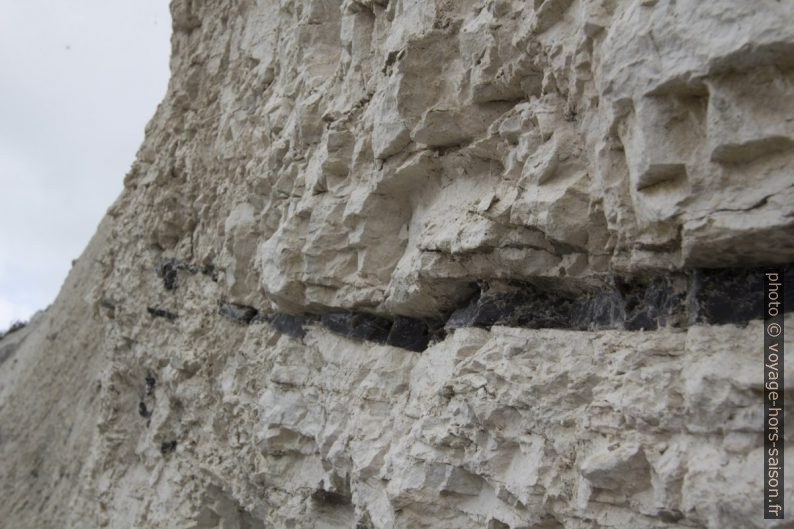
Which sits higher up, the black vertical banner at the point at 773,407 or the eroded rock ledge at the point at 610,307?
the eroded rock ledge at the point at 610,307

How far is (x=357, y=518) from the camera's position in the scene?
13.1ft

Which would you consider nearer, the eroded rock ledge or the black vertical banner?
the black vertical banner

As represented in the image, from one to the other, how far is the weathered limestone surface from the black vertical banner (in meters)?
0.03

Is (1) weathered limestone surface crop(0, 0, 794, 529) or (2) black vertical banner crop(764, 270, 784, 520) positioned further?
(1) weathered limestone surface crop(0, 0, 794, 529)

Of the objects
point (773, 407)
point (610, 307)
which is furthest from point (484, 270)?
point (773, 407)

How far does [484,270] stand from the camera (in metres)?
3.38

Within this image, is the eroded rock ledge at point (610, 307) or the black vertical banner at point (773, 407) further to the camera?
the eroded rock ledge at point (610, 307)

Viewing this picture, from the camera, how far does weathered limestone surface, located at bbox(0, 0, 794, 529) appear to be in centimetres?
215

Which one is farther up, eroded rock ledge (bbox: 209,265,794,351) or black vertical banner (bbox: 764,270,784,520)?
eroded rock ledge (bbox: 209,265,794,351)

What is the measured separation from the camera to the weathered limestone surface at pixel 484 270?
2.15 m

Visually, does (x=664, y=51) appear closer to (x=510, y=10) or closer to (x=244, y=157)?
(x=510, y=10)

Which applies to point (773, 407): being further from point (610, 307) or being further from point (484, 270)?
point (484, 270)

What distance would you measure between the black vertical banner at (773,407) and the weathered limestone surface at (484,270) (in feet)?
0.11

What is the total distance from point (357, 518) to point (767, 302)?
2760mm
